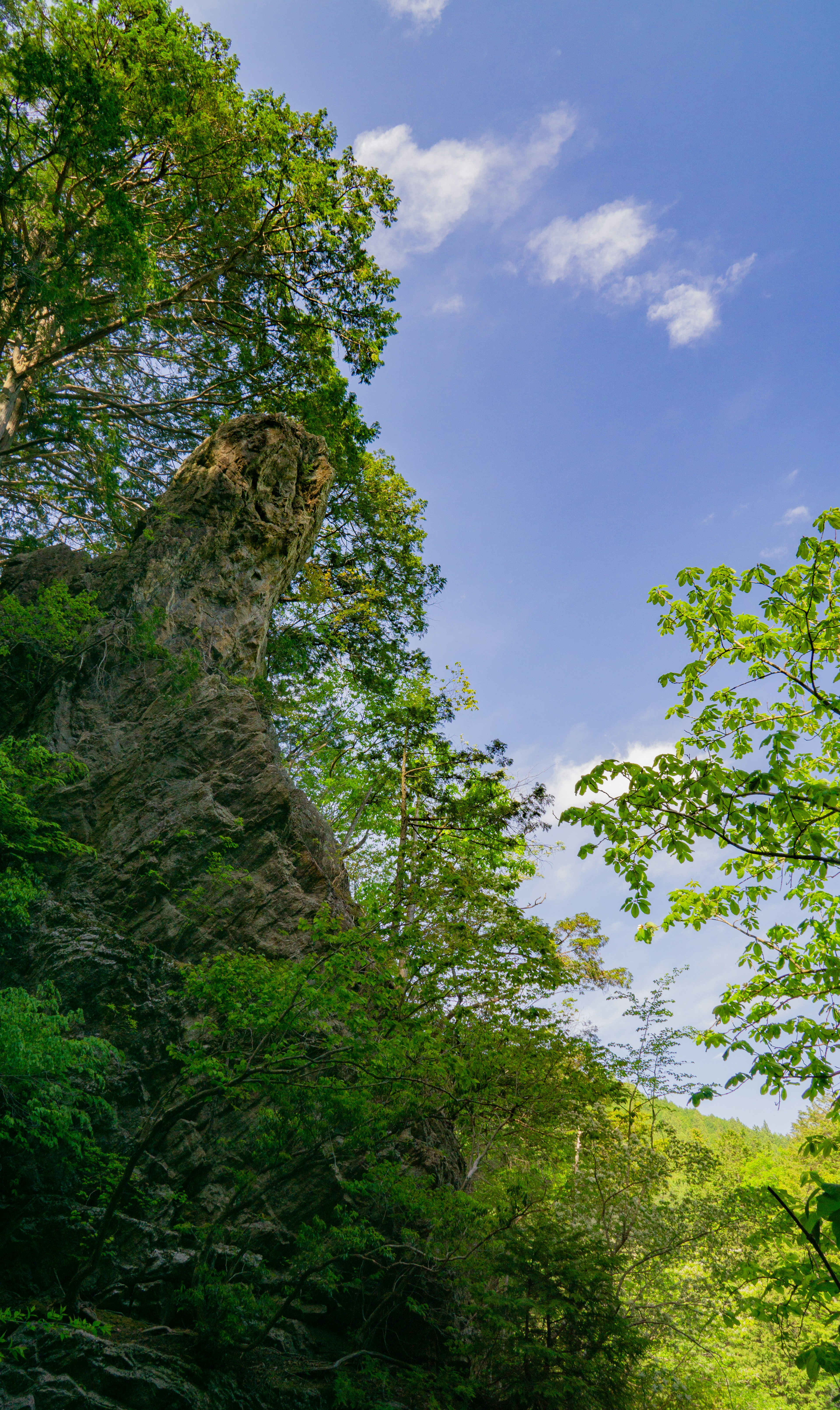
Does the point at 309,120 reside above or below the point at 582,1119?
above

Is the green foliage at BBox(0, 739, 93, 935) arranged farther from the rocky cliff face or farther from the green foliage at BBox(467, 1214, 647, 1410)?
the green foliage at BBox(467, 1214, 647, 1410)

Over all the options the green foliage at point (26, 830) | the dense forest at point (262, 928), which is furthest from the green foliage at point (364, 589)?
the green foliage at point (26, 830)

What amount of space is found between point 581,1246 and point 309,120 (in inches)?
733

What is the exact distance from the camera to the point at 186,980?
295 inches

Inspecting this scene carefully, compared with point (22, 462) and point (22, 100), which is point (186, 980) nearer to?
point (22, 462)

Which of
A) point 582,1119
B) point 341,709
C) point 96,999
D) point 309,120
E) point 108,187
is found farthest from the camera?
point 341,709

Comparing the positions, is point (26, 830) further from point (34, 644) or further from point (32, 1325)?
point (32, 1325)

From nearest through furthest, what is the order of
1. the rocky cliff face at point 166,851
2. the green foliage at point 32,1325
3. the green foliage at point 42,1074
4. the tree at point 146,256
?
the green foliage at point 32,1325
the green foliage at point 42,1074
the rocky cliff face at point 166,851
the tree at point 146,256

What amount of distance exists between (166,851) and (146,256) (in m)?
8.57

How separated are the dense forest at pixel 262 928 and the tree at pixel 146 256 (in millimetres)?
82

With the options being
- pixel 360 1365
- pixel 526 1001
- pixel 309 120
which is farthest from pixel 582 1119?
pixel 309 120

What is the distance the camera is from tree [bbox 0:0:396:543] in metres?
9.82

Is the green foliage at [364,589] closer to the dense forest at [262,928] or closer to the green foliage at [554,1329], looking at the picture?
the dense forest at [262,928]

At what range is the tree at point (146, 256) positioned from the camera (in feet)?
32.2
